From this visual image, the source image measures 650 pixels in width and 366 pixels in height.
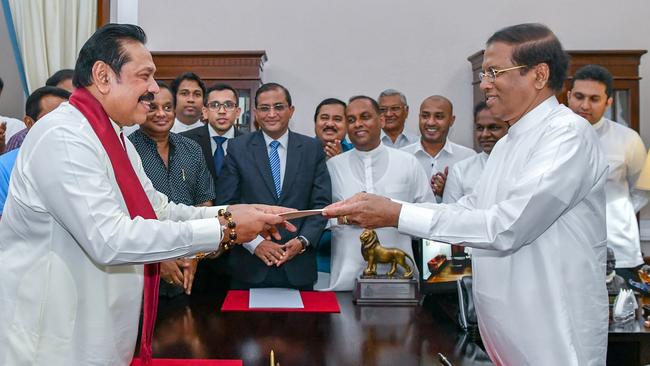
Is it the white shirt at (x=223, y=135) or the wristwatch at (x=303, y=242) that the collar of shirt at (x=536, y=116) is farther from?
the white shirt at (x=223, y=135)

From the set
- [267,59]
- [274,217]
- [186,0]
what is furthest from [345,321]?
[186,0]

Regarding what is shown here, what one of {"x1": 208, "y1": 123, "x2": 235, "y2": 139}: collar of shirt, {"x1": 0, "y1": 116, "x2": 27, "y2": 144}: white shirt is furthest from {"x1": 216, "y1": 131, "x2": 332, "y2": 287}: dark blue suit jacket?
{"x1": 0, "y1": 116, "x2": 27, "y2": 144}: white shirt

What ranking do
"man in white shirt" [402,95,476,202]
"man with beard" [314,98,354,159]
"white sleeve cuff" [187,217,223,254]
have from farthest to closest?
"man in white shirt" [402,95,476,202] → "man with beard" [314,98,354,159] → "white sleeve cuff" [187,217,223,254]

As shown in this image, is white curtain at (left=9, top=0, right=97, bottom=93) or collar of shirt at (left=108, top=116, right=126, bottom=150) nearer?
collar of shirt at (left=108, top=116, right=126, bottom=150)

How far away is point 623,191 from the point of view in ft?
13.8

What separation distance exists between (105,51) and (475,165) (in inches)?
109

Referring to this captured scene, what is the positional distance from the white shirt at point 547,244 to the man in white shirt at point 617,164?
223cm

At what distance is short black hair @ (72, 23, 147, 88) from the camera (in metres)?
1.86

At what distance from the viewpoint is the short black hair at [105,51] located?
186 centimetres

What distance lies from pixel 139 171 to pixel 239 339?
0.68m

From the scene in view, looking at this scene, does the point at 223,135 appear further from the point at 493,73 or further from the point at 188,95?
the point at 493,73

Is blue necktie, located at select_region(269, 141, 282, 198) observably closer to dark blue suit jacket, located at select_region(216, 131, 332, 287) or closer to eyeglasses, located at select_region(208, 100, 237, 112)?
dark blue suit jacket, located at select_region(216, 131, 332, 287)

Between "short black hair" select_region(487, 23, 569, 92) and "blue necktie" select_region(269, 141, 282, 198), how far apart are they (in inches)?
70.6

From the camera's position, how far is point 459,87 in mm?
6848
